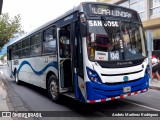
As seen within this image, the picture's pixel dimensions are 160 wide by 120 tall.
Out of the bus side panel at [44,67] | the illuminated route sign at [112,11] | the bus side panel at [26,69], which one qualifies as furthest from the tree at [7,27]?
the illuminated route sign at [112,11]

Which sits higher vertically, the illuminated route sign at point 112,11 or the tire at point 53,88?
the illuminated route sign at point 112,11

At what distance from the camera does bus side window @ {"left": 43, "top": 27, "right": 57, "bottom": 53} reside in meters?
8.59

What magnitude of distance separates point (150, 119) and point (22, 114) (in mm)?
3676

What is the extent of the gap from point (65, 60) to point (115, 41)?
190 centimetres

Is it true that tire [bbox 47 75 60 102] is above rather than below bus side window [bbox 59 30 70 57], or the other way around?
below

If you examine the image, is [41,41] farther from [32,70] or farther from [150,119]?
[150,119]

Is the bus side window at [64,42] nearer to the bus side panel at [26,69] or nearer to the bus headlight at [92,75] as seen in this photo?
the bus headlight at [92,75]

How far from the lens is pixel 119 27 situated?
23.8ft

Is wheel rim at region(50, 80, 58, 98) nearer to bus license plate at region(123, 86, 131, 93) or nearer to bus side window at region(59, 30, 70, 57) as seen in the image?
bus side window at region(59, 30, 70, 57)

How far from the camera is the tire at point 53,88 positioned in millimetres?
8488

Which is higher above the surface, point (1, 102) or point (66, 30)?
point (66, 30)

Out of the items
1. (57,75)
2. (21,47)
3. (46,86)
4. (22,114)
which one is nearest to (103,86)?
(57,75)

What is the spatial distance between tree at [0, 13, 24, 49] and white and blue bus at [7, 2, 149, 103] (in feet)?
61.7

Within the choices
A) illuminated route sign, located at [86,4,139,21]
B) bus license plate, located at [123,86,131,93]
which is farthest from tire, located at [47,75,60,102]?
illuminated route sign, located at [86,4,139,21]
